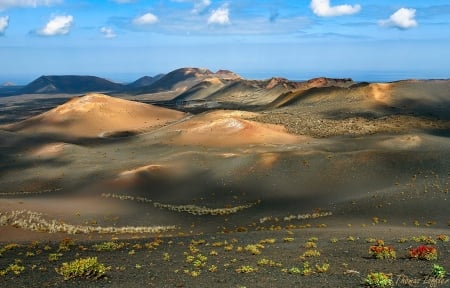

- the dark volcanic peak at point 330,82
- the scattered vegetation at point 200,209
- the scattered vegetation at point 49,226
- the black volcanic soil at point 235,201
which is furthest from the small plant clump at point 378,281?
the dark volcanic peak at point 330,82

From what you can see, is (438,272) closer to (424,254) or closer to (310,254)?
(424,254)

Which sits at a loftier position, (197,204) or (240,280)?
(240,280)

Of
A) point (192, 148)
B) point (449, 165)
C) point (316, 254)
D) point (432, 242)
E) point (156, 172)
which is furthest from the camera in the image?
point (192, 148)

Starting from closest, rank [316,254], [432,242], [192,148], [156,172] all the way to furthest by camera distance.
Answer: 1. [316,254]
2. [432,242]
3. [156,172]
4. [192,148]

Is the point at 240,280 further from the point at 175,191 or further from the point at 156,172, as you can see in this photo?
the point at 156,172

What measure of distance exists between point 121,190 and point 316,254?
31283 millimetres

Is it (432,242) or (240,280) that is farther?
(432,242)

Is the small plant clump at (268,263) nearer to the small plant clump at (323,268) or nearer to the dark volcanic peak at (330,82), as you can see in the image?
the small plant clump at (323,268)

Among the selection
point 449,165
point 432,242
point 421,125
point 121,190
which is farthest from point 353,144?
A: point 432,242

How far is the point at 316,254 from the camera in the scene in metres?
21.7

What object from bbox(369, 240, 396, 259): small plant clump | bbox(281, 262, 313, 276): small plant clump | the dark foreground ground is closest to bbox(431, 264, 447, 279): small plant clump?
the dark foreground ground

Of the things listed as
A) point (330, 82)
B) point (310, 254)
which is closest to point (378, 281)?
point (310, 254)

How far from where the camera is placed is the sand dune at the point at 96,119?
10694cm

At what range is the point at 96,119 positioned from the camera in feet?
370
